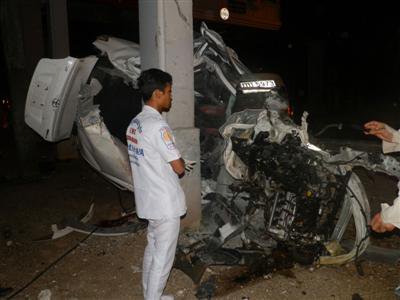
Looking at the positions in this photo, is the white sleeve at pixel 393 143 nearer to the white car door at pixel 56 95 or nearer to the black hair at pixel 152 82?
the black hair at pixel 152 82

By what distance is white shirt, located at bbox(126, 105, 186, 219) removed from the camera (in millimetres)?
2967

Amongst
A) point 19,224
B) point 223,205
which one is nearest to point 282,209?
point 223,205

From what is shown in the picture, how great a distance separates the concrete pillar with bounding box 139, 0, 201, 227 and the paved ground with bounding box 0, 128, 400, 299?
95 centimetres

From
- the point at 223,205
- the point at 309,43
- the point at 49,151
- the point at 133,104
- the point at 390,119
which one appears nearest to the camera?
the point at 223,205

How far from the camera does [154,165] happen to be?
3025 mm

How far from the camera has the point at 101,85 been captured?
5105 mm

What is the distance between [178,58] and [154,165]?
1734 millimetres

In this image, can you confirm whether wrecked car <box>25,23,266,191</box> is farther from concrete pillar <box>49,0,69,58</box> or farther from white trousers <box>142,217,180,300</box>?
concrete pillar <box>49,0,69,58</box>

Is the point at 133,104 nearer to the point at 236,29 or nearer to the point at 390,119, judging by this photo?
the point at 236,29

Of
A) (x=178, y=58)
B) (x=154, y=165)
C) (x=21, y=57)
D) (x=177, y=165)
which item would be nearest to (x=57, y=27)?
(x=21, y=57)

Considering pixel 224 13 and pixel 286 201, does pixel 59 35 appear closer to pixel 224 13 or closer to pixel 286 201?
pixel 224 13

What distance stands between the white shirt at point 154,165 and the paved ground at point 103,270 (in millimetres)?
987

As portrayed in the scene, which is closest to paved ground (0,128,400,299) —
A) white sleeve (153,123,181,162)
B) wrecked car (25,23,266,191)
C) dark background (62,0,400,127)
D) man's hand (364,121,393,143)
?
man's hand (364,121,393,143)

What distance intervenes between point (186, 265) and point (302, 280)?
43.2 inches
